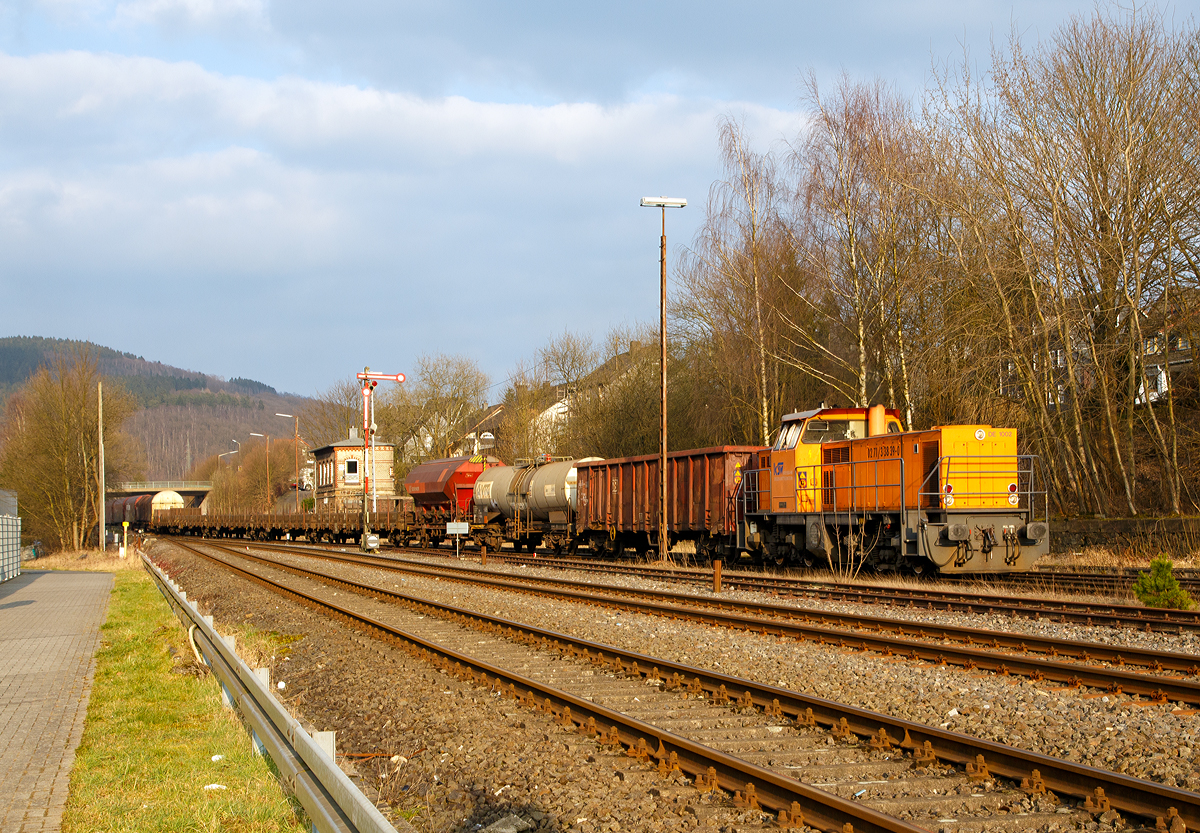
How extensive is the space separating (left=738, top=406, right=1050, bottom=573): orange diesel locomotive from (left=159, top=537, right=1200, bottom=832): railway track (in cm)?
836

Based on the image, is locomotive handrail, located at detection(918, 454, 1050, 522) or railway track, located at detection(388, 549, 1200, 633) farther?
locomotive handrail, located at detection(918, 454, 1050, 522)

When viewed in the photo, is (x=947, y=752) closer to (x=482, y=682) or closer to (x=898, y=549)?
(x=482, y=682)

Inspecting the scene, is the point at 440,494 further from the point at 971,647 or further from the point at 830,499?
the point at 971,647

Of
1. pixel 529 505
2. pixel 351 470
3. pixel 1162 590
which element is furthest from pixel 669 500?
pixel 351 470

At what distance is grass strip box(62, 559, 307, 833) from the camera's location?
5074 mm

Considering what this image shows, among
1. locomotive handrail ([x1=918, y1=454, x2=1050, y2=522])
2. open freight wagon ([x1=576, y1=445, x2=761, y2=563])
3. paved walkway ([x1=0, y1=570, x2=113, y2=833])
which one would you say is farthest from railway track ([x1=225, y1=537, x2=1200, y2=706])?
paved walkway ([x1=0, y1=570, x2=113, y2=833])

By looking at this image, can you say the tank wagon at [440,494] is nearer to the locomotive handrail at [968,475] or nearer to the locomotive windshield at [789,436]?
the locomotive windshield at [789,436]

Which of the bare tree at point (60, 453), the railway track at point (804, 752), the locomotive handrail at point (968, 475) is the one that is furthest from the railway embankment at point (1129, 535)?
the bare tree at point (60, 453)

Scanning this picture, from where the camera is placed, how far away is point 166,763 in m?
6.29

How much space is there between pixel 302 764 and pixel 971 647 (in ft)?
25.0

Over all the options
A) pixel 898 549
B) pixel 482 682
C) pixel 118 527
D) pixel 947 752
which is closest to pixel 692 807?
pixel 947 752

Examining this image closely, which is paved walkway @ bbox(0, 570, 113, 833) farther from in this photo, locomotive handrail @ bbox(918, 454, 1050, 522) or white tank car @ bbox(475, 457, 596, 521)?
white tank car @ bbox(475, 457, 596, 521)

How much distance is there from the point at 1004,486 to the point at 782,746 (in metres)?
11.5

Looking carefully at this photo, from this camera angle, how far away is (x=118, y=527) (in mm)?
77625
